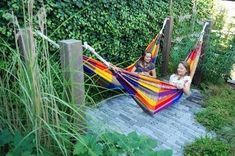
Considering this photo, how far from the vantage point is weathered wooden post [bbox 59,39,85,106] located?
203 centimetres

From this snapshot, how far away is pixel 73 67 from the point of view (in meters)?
2.08

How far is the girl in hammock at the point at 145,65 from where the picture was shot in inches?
165

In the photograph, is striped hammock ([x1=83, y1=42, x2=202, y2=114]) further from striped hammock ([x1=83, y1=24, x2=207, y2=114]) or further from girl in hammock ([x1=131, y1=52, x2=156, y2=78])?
girl in hammock ([x1=131, y1=52, x2=156, y2=78])

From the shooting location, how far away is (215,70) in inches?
173

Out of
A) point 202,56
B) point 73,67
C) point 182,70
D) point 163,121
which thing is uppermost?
point 73,67

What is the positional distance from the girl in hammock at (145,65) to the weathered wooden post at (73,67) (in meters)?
2.10

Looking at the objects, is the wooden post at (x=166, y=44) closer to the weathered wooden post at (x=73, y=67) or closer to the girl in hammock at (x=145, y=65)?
the girl in hammock at (x=145, y=65)

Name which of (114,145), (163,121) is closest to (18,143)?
Result: (114,145)

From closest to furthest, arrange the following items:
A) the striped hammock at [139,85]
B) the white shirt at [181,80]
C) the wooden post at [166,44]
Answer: the striped hammock at [139,85], the white shirt at [181,80], the wooden post at [166,44]

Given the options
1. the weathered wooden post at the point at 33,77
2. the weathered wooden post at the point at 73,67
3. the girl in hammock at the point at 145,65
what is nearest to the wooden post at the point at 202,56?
the girl in hammock at the point at 145,65

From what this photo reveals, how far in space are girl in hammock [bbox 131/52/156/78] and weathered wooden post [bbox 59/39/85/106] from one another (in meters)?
2.10

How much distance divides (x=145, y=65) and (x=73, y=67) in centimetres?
227

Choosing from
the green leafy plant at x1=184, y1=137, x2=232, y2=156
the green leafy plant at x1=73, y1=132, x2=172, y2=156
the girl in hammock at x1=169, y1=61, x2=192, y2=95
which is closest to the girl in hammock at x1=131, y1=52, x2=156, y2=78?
the girl in hammock at x1=169, y1=61, x2=192, y2=95

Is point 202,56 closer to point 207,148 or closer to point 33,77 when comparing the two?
point 207,148
